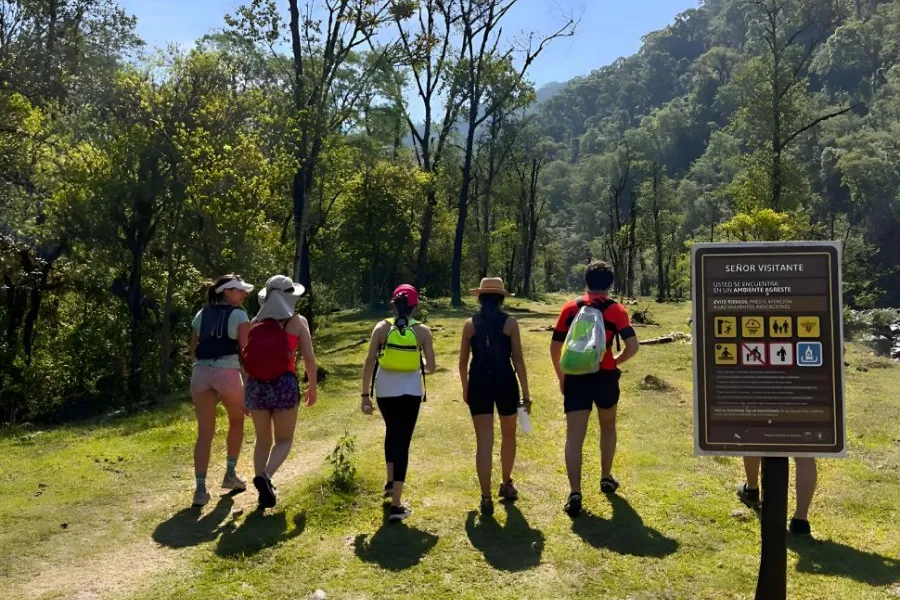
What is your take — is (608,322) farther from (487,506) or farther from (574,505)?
(487,506)

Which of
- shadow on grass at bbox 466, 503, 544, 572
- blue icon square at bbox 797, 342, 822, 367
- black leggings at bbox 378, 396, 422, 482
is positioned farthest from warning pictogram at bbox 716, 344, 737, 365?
black leggings at bbox 378, 396, 422, 482

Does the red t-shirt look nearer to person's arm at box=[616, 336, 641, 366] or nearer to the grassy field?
person's arm at box=[616, 336, 641, 366]

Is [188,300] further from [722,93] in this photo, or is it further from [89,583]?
A: [722,93]

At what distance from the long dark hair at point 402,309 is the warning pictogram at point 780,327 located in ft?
9.77

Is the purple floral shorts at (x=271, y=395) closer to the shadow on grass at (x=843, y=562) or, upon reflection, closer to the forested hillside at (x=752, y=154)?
the shadow on grass at (x=843, y=562)

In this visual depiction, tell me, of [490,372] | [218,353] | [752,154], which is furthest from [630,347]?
[752,154]

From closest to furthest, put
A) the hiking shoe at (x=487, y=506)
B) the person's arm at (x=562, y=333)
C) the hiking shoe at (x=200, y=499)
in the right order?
the hiking shoe at (x=487, y=506)
the person's arm at (x=562, y=333)
the hiking shoe at (x=200, y=499)

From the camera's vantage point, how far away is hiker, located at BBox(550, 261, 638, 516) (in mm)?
5949

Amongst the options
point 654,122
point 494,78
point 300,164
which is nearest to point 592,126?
point 654,122

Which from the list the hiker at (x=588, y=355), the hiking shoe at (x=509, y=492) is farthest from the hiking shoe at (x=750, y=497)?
the hiking shoe at (x=509, y=492)

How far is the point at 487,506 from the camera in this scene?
6219 millimetres

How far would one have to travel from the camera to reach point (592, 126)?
18000 centimetres

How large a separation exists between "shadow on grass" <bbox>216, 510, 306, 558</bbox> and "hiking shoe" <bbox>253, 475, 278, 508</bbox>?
0.09 metres

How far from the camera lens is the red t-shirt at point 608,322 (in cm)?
604
